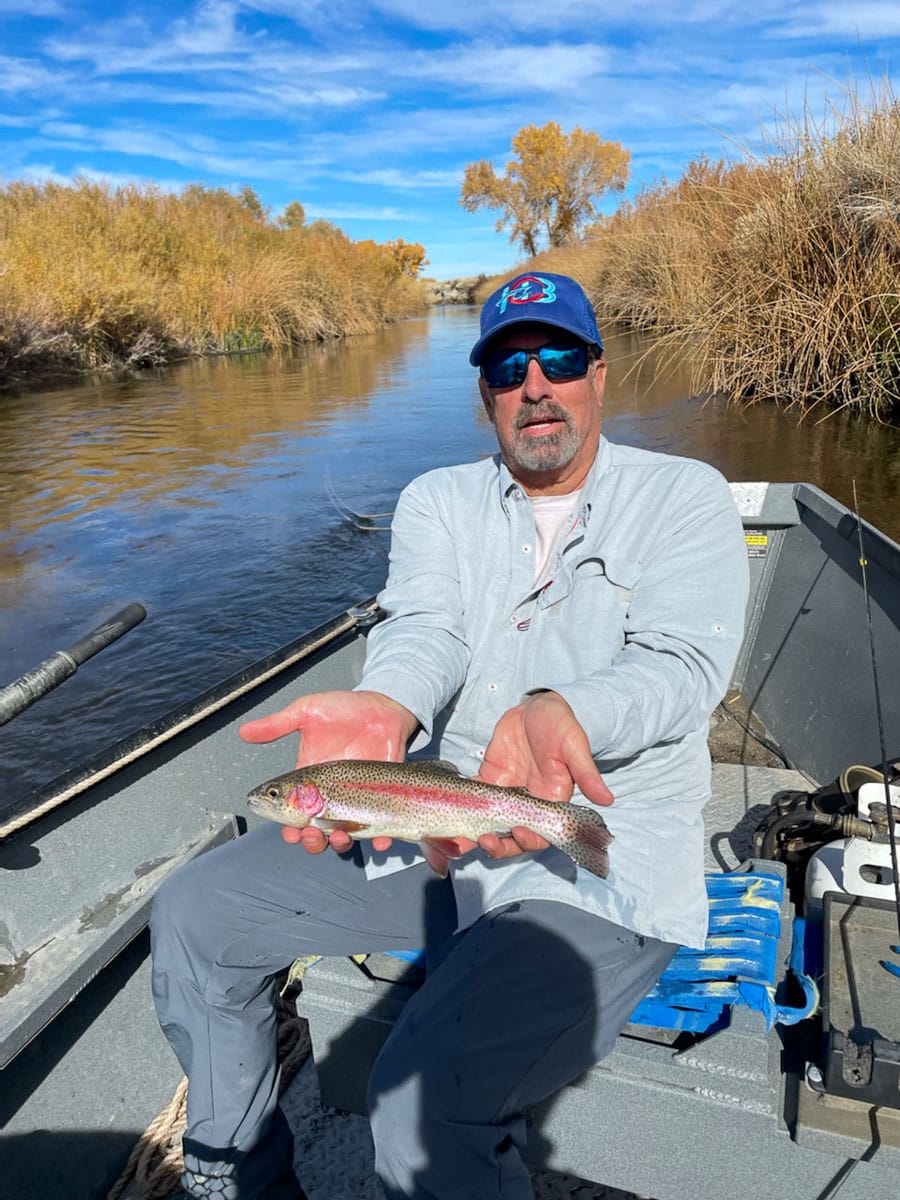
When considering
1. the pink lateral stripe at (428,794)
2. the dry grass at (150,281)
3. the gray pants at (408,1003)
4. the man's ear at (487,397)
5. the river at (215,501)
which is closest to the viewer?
the gray pants at (408,1003)

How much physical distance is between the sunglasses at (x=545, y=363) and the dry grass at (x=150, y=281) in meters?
21.0

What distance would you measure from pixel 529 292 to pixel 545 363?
0.72 feet

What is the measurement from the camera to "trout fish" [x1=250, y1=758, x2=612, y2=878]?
6.14 feet

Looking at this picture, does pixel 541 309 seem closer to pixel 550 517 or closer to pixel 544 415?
pixel 544 415

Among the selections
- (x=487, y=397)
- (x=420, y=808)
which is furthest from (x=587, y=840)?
(x=487, y=397)

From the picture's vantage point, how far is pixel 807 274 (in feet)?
31.4

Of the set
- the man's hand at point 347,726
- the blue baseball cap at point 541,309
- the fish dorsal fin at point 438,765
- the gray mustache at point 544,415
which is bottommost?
the fish dorsal fin at point 438,765

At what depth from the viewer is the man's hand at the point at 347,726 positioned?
2152 mm

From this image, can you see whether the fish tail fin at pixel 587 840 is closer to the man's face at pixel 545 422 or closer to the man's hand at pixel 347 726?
the man's hand at pixel 347 726

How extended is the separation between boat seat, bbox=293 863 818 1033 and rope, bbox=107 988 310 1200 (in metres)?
0.67

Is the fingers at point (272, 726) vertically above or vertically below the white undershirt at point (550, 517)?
below

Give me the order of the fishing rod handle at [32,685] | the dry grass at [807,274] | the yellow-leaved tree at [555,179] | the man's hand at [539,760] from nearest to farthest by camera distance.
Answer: the man's hand at [539,760] → the fishing rod handle at [32,685] → the dry grass at [807,274] → the yellow-leaved tree at [555,179]

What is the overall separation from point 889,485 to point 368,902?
760cm

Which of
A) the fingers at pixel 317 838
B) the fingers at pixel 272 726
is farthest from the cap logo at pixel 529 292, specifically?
the fingers at pixel 317 838
